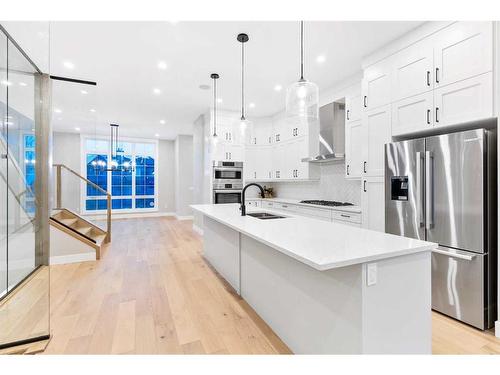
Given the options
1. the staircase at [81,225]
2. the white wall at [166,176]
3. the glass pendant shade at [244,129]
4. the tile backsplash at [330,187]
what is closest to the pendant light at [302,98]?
the glass pendant shade at [244,129]

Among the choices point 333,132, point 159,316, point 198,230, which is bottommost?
point 159,316

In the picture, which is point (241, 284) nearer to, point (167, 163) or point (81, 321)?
point (81, 321)

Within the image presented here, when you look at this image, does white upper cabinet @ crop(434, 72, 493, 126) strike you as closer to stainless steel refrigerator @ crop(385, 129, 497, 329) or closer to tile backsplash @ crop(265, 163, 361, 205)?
stainless steel refrigerator @ crop(385, 129, 497, 329)

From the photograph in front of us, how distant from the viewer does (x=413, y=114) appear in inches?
105

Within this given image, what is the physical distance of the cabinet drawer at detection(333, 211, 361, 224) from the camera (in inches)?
133

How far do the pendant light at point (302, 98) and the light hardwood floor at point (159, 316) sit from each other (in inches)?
74.2

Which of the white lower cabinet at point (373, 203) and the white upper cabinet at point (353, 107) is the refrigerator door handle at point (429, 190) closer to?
the white lower cabinet at point (373, 203)

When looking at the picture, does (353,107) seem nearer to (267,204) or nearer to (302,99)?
(302,99)

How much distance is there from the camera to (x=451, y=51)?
2320 mm

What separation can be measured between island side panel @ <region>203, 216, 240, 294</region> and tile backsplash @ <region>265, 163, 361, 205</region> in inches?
94.7

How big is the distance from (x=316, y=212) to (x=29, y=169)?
13.3 ft

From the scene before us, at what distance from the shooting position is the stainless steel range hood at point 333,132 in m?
4.15

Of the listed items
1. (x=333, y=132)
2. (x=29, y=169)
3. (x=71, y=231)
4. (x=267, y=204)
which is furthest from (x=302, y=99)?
(x=71, y=231)

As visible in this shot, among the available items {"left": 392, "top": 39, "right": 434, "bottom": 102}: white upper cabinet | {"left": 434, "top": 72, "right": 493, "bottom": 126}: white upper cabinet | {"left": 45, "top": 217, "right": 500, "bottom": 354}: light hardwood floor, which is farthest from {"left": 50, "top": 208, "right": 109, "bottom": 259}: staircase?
{"left": 434, "top": 72, "right": 493, "bottom": 126}: white upper cabinet
